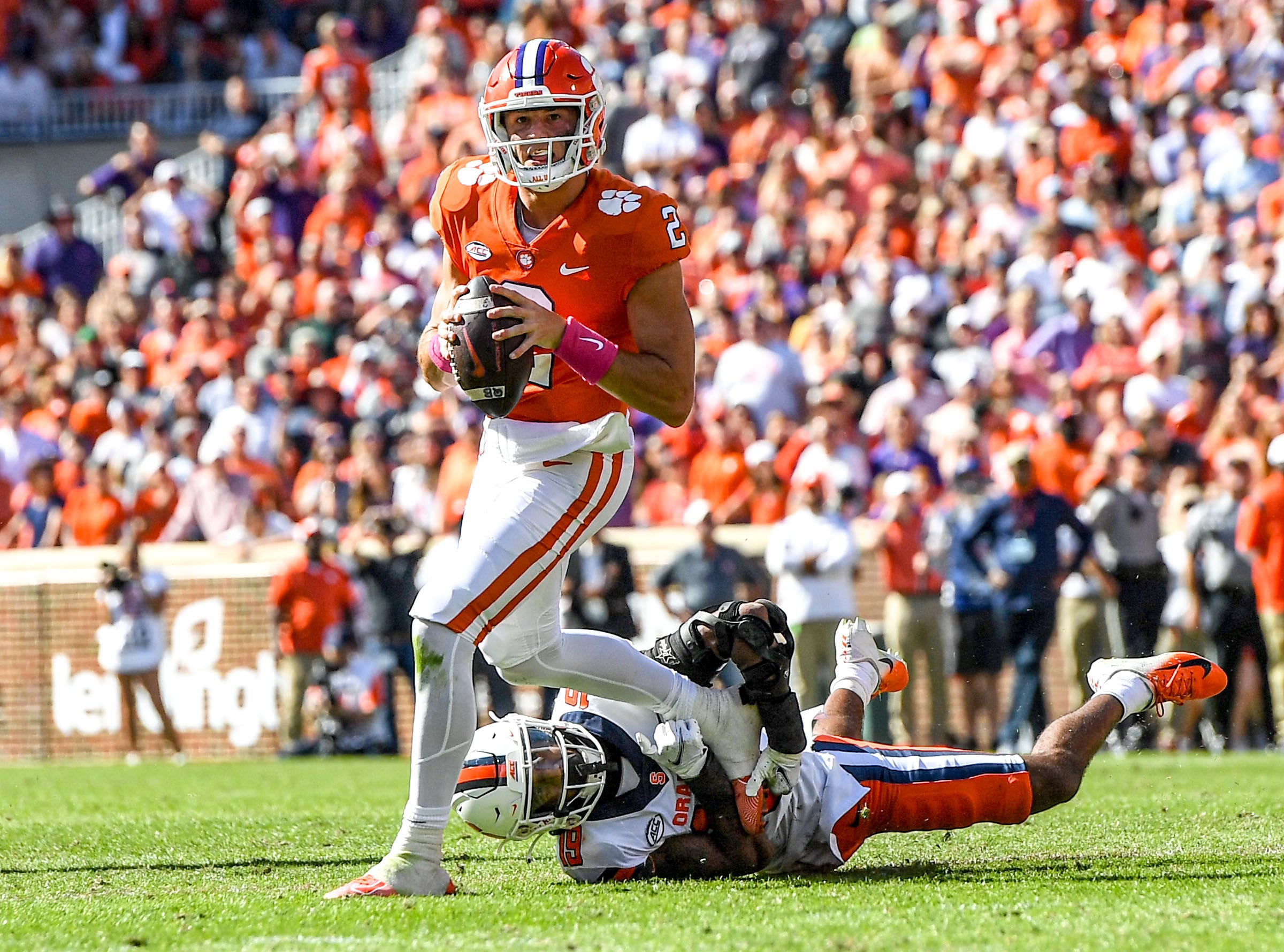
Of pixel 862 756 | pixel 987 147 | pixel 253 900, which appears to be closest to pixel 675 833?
pixel 862 756

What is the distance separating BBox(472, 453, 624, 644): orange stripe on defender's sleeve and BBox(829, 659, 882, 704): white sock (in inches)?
43.0

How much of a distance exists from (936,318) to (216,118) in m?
9.90

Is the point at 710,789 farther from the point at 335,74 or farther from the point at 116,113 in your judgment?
the point at 116,113

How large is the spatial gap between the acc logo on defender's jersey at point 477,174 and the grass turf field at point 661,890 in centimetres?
197

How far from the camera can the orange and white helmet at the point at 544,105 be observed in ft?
16.9

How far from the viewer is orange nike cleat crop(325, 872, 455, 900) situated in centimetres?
488

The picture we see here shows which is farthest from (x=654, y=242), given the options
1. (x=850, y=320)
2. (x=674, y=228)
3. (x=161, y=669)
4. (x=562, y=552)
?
(x=161, y=669)

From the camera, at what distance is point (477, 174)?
215 inches

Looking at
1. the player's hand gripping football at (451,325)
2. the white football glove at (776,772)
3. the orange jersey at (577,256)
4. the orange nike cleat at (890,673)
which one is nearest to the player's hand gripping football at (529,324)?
the player's hand gripping football at (451,325)

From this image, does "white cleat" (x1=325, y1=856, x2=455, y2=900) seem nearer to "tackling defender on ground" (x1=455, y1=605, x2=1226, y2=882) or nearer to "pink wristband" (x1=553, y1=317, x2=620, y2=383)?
"tackling defender on ground" (x1=455, y1=605, x2=1226, y2=882)

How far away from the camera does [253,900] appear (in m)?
4.93

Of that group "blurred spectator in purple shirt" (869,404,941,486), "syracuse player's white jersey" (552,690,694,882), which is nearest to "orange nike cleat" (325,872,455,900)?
"syracuse player's white jersey" (552,690,694,882)

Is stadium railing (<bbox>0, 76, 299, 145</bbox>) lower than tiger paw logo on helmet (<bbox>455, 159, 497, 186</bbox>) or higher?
higher

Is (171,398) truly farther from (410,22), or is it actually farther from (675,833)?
(675,833)
